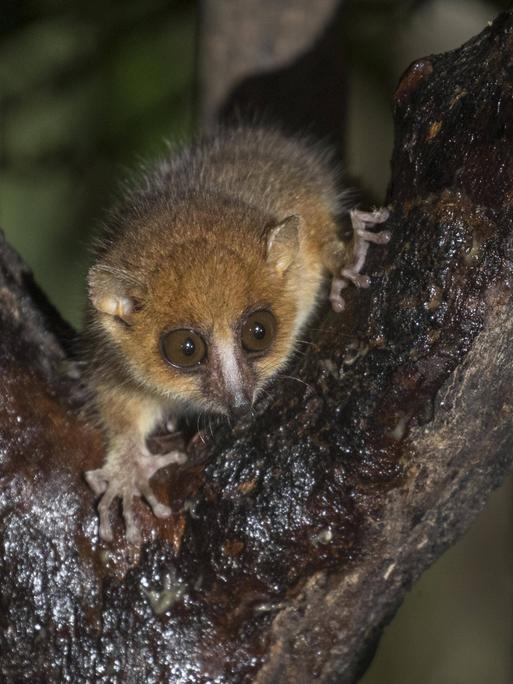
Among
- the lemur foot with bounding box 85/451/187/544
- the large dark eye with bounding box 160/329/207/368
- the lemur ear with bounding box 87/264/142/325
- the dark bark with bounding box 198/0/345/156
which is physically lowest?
the lemur foot with bounding box 85/451/187/544

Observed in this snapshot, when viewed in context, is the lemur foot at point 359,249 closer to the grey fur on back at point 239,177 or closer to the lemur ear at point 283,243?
the lemur ear at point 283,243

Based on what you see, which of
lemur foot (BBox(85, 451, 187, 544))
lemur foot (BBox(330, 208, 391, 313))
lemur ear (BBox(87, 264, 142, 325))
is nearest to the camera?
lemur foot (BBox(330, 208, 391, 313))

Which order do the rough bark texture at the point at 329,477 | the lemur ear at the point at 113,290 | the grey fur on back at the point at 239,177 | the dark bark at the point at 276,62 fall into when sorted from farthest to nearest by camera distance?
the dark bark at the point at 276,62 < the grey fur on back at the point at 239,177 < the lemur ear at the point at 113,290 < the rough bark texture at the point at 329,477

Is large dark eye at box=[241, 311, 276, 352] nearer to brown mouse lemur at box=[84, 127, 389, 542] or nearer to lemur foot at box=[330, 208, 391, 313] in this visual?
brown mouse lemur at box=[84, 127, 389, 542]

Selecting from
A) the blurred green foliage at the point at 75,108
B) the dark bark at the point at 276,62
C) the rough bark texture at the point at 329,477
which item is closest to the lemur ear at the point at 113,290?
the rough bark texture at the point at 329,477

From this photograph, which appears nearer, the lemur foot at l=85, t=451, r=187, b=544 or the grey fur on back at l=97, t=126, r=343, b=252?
the lemur foot at l=85, t=451, r=187, b=544

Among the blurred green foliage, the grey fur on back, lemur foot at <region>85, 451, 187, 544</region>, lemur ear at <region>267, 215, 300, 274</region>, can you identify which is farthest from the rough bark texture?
the blurred green foliage

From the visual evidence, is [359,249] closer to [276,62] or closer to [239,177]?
[239,177]

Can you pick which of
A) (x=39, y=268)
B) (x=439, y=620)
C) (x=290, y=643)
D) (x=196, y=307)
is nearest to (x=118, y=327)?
(x=196, y=307)
